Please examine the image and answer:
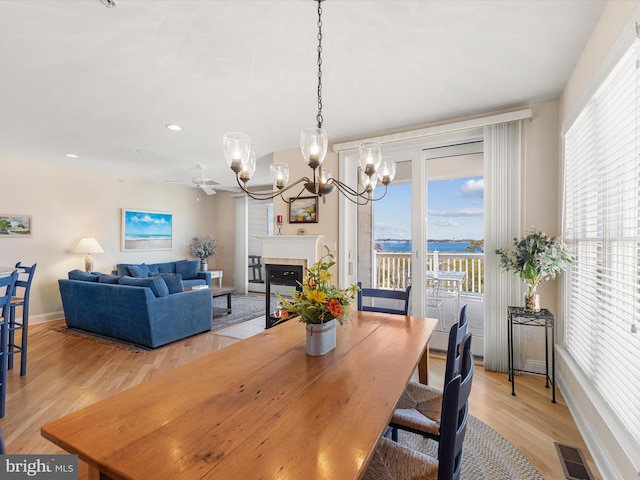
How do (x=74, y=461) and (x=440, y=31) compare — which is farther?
(x=440, y=31)

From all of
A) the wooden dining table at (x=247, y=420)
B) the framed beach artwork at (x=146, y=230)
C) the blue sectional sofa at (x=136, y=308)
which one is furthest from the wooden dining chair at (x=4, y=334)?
the framed beach artwork at (x=146, y=230)

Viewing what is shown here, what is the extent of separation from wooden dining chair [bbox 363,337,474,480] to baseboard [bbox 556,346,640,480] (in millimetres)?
991

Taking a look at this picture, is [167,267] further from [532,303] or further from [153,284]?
[532,303]

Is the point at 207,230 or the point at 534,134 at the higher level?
the point at 534,134

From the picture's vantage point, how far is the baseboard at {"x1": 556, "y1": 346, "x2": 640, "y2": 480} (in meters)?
1.52

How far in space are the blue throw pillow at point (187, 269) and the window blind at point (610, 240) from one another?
20.4 feet

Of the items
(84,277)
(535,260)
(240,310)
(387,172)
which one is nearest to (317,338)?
(387,172)

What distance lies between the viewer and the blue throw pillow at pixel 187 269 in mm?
6586

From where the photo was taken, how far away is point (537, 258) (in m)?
2.62

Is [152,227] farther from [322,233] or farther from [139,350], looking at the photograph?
[322,233]

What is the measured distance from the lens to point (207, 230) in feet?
25.8

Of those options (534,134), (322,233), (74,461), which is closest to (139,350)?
(322,233)

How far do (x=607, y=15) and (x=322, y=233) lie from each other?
3.06 metres

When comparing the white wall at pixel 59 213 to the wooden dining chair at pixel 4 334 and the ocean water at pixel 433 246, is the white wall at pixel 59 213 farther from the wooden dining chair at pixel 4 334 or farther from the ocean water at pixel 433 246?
the ocean water at pixel 433 246
